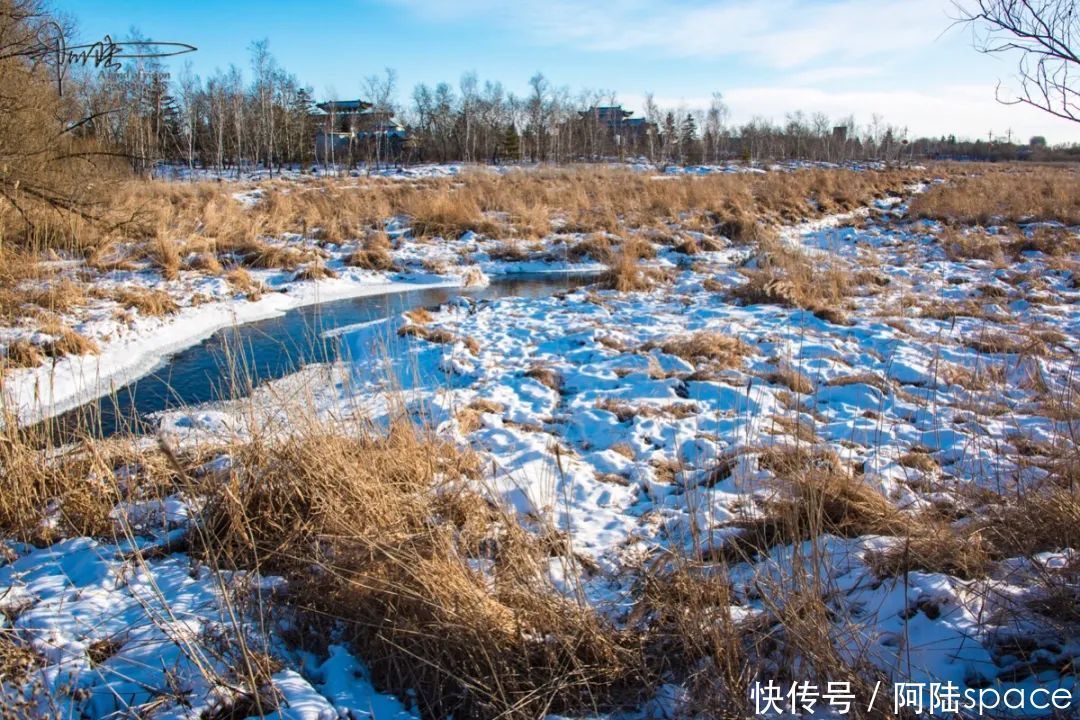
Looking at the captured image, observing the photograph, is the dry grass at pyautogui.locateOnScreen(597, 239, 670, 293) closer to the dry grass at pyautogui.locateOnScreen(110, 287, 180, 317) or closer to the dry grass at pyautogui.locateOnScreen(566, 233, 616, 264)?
the dry grass at pyautogui.locateOnScreen(566, 233, 616, 264)

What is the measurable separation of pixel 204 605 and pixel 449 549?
3.17 feet

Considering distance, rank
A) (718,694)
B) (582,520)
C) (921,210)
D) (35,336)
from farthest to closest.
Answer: (921,210), (35,336), (582,520), (718,694)

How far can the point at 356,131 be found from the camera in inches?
1786

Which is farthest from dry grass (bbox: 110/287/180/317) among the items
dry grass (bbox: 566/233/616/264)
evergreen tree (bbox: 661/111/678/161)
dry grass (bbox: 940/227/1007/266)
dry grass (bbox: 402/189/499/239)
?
evergreen tree (bbox: 661/111/678/161)

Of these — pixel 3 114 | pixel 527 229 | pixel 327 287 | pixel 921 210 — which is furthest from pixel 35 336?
pixel 921 210

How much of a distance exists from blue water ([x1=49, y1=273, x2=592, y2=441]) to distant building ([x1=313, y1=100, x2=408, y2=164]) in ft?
113

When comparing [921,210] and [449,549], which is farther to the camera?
[921,210]

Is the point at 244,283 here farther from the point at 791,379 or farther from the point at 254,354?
the point at 791,379

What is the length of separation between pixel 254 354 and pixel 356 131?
42549 mm

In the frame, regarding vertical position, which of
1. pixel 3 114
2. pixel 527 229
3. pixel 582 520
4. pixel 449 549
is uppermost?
pixel 3 114

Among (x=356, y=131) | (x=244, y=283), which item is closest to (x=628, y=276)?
(x=244, y=283)

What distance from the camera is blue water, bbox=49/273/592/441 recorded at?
4555 mm

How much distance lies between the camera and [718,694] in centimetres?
196

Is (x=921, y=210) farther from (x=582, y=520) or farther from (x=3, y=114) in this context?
(x=3, y=114)
